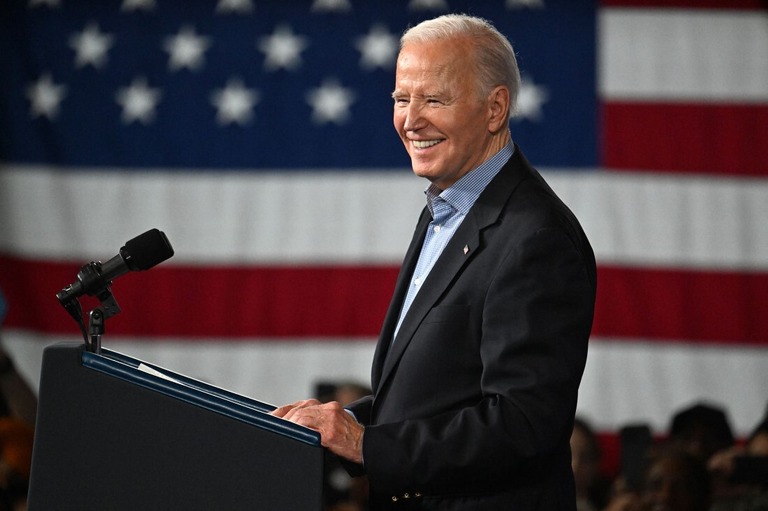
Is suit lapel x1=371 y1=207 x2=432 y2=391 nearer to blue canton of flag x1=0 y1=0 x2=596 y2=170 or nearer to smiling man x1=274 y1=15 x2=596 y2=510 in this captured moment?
smiling man x1=274 y1=15 x2=596 y2=510

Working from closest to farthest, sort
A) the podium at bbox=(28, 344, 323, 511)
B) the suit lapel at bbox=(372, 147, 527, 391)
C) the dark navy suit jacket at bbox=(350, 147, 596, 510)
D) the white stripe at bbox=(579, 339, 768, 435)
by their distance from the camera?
the podium at bbox=(28, 344, 323, 511)
the dark navy suit jacket at bbox=(350, 147, 596, 510)
the suit lapel at bbox=(372, 147, 527, 391)
the white stripe at bbox=(579, 339, 768, 435)

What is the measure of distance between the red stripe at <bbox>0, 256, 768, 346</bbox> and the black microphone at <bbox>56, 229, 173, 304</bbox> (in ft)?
10.7

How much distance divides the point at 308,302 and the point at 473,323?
331 centimetres

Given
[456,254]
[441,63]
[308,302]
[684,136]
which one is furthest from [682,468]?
[441,63]

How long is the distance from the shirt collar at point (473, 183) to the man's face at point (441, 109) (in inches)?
0.6

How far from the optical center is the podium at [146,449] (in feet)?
4.75

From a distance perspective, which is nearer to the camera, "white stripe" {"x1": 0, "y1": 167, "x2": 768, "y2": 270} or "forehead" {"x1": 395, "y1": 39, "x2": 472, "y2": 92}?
"forehead" {"x1": 395, "y1": 39, "x2": 472, "y2": 92}

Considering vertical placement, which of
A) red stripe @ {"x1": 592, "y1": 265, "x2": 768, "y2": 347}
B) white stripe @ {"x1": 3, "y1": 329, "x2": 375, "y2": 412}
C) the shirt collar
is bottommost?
white stripe @ {"x1": 3, "y1": 329, "x2": 375, "y2": 412}

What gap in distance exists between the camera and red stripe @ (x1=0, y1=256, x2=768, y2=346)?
4832mm

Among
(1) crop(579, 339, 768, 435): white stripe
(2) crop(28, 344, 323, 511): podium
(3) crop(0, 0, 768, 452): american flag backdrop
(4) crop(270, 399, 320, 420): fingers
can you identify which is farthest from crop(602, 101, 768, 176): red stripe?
(2) crop(28, 344, 323, 511): podium

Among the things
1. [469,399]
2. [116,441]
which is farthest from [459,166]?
[116,441]

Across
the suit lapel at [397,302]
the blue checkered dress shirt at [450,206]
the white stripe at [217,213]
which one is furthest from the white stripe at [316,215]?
the blue checkered dress shirt at [450,206]

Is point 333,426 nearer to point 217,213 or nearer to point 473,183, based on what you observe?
point 473,183

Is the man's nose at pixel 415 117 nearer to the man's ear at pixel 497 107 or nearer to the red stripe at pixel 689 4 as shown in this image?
the man's ear at pixel 497 107
